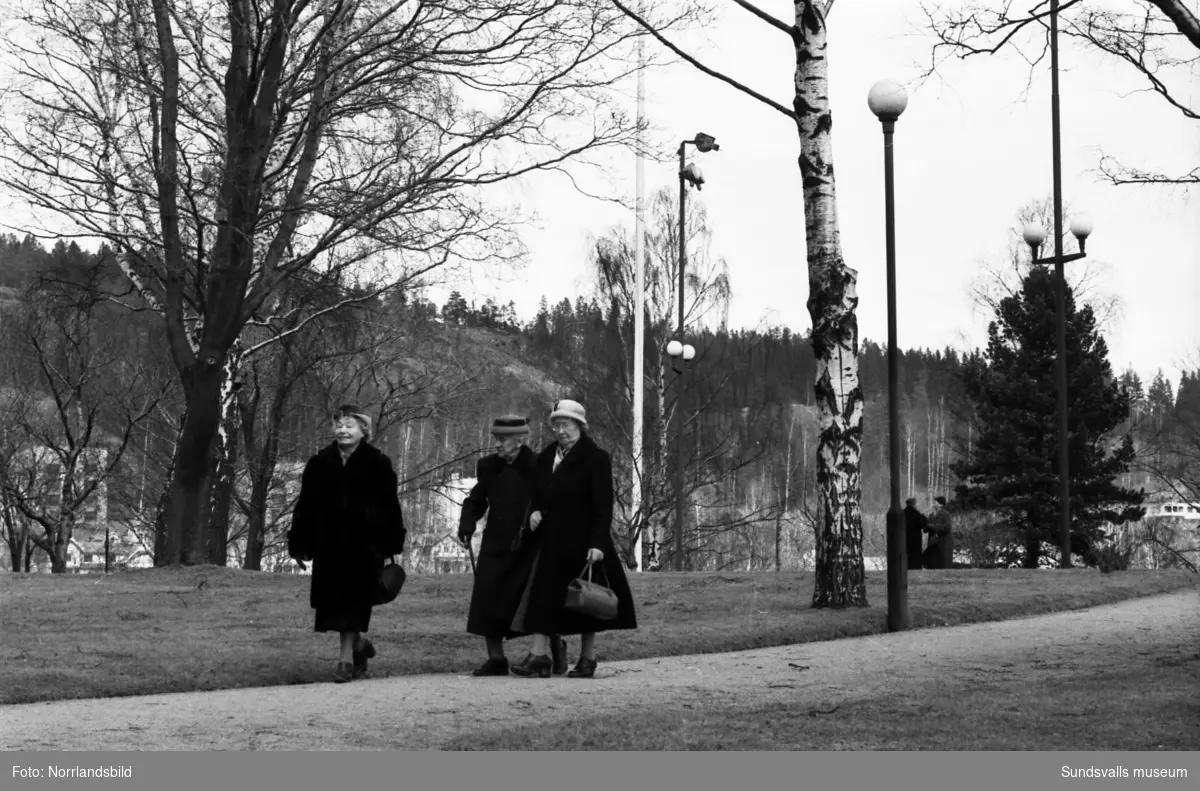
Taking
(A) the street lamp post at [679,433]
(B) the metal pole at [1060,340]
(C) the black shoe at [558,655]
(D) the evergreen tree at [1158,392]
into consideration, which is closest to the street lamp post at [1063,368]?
(B) the metal pole at [1060,340]

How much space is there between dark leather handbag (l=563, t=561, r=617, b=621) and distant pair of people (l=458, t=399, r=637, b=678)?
235 millimetres

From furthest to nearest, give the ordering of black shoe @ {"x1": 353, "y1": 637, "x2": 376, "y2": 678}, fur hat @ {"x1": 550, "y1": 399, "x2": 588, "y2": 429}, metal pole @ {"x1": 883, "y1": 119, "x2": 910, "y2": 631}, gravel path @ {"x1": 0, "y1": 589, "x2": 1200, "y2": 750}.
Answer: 1. metal pole @ {"x1": 883, "y1": 119, "x2": 910, "y2": 631}
2. fur hat @ {"x1": 550, "y1": 399, "x2": 588, "y2": 429}
3. black shoe @ {"x1": 353, "y1": 637, "x2": 376, "y2": 678}
4. gravel path @ {"x1": 0, "y1": 589, "x2": 1200, "y2": 750}

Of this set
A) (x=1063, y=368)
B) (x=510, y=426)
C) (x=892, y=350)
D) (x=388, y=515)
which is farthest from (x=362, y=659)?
(x=1063, y=368)

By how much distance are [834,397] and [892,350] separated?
71cm

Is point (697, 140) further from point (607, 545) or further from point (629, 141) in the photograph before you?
point (607, 545)

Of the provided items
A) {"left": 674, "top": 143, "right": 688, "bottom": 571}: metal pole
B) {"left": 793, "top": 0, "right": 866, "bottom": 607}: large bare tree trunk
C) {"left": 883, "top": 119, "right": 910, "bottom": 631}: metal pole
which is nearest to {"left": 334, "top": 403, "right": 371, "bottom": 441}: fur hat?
{"left": 883, "top": 119, "right": 910, "bottom": 631}: metal pole

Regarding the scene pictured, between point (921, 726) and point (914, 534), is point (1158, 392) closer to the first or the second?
point (914, 534)

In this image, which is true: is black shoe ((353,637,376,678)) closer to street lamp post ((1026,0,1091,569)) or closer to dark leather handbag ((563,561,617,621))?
dark leather handbag ((563,561,617,621))

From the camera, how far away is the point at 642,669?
11.9 metres

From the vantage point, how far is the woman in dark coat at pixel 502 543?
453 inches

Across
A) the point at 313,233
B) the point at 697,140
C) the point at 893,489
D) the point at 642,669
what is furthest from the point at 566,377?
the point at 642,669

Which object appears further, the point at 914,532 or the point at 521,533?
the point at 914,532

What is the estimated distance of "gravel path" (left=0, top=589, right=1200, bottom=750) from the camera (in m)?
8.09

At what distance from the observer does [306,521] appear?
11.2 meters
